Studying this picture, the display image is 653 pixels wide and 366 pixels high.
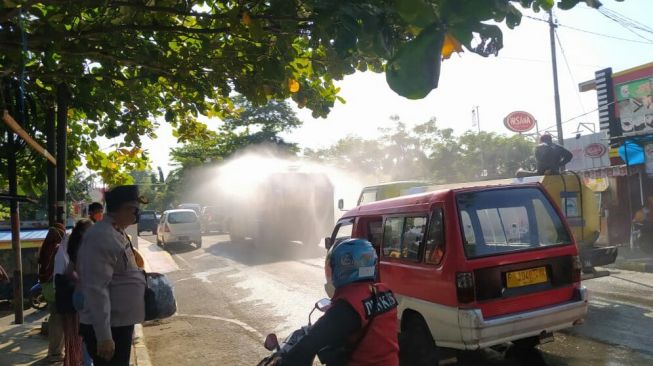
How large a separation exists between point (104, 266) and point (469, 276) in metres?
2.99

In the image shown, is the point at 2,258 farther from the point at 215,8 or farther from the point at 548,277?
the point at 548,277

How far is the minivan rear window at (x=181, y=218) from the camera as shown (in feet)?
70.1

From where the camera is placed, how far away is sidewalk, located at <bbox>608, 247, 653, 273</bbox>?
11.1 metres

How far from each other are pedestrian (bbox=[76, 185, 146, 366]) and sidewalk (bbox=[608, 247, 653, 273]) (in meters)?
→ 11.3

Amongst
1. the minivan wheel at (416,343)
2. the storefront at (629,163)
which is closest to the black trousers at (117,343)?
the minivan wheel at (416,343)

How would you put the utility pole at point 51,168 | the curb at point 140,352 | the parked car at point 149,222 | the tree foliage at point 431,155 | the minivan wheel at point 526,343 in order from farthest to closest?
the tree foliage at point 431,155, the parked car at point 149,222, the utility pole at point 51,168, the curb at point 140,352, the minivan wheel at point 526,343

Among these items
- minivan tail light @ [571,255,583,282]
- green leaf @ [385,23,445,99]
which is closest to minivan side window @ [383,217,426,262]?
minivan tail light @ [571,255,583,282]

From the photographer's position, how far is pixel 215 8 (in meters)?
5.20

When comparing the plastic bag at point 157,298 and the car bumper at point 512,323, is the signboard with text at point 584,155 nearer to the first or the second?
the car bumper at point 512,323

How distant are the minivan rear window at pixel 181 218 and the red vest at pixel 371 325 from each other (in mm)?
20078

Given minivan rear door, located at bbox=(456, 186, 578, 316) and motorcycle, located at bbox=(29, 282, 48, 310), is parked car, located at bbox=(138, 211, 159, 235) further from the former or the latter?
minivan rear door, located at bbox=(456, 186, 578, 316)

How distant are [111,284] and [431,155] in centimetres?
5097

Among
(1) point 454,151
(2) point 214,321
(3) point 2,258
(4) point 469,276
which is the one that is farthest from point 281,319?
(1) point 454,151

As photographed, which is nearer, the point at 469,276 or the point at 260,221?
the point at 469,276
